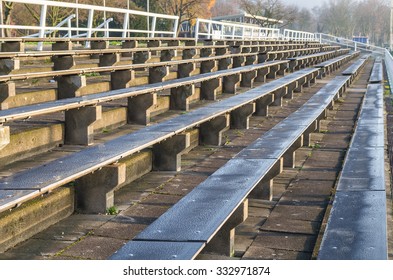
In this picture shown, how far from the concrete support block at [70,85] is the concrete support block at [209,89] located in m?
3.47

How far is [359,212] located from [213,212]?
79 centimetres

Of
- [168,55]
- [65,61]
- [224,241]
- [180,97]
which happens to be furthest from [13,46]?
[224,241]

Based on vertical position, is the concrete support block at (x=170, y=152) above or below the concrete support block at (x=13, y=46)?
below

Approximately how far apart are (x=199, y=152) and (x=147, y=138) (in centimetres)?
172

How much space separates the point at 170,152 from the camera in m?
5.98

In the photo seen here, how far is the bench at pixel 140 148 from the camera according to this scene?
149 inches

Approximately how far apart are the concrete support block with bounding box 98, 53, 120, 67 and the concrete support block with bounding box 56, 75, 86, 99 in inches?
114

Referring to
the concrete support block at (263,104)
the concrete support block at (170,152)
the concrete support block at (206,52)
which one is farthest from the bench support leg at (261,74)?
the concrete support block at (170,152)

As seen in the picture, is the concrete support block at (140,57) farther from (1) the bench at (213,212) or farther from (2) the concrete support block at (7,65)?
(1) the bench at (213,212)

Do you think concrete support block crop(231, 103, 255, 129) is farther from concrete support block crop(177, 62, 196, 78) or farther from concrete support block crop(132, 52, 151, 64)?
concrete support block crop(132, 52, 151, 64)

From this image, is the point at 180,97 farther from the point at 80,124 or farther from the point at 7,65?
the point at 80,124

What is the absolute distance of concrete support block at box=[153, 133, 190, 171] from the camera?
5988 millimetres
